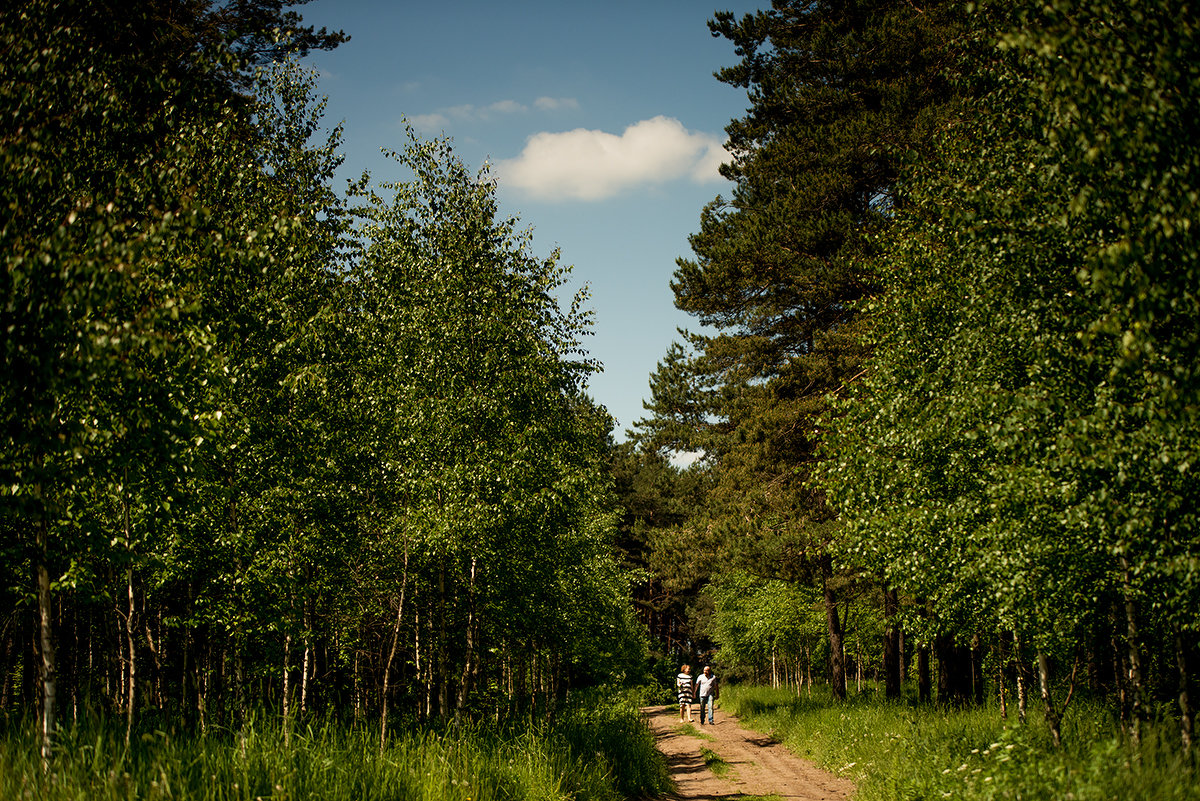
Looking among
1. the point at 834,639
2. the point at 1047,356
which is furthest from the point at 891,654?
the point at 1047,356

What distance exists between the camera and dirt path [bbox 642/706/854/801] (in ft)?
40.8

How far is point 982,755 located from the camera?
9094 mm

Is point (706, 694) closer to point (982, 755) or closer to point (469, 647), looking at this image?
point (469, 647)

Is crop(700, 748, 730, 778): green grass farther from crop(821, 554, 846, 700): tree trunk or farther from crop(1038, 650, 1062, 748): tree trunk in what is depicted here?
crop(1038, 650, 1062, 748): tree trunk

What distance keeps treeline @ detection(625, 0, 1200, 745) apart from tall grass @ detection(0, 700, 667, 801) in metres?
5.54

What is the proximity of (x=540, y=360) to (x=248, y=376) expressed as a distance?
467cm

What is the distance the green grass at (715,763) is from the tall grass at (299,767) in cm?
523

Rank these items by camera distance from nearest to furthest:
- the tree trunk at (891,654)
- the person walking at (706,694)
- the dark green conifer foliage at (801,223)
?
the dark green conifer foliage at (801,223) → the tree trunk at (891,654) → the person walking at (706,694)

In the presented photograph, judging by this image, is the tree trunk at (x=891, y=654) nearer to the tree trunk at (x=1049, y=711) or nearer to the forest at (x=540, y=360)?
the forest at (x=540, y=360)

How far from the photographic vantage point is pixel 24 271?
4973mm

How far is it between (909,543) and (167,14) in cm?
1562

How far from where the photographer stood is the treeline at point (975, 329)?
5.59 metres

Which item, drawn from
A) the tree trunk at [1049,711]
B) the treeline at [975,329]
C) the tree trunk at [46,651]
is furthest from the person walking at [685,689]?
the tree trunk at [46,651]

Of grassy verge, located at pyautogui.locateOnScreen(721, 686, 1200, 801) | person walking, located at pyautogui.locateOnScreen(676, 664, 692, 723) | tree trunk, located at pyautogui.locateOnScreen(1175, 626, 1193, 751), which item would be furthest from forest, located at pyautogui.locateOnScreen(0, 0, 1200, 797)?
person walking, located at pyautogui.locateOnScreen(676, 664, 692, 723)
